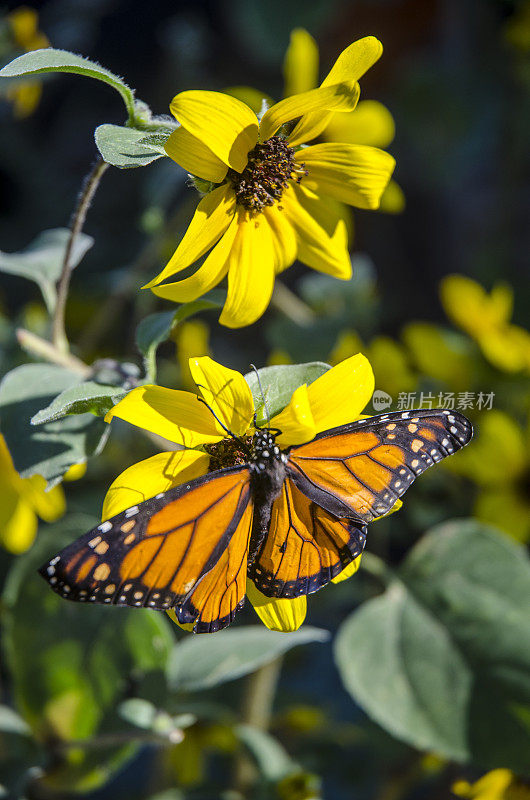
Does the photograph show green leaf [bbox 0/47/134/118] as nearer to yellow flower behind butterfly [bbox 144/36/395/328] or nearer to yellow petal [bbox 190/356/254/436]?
yellow flower behind butterfly [bbox 144/36/395/328]

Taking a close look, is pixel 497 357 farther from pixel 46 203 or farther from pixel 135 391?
pixel 46 203

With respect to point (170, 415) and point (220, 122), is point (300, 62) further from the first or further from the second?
point (170, 415)

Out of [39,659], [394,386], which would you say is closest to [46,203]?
[394,386]

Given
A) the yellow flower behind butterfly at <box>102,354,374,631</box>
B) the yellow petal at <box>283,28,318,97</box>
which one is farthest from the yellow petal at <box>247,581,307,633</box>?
the yellow petal at <box>283,28,318,97</box>

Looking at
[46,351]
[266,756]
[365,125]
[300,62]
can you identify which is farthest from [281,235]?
[266,756]

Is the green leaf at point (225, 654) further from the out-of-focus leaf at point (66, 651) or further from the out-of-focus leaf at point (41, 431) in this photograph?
the out-of-focus leaf at point (41, 431)
